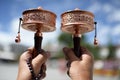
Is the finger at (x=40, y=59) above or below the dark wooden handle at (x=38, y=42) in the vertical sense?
below

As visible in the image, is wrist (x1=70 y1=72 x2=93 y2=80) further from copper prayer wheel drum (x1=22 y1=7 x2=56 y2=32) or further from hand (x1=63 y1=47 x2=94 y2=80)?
copper prayer wheel drum (x1=22 y1=7 x2=56 y2=32)

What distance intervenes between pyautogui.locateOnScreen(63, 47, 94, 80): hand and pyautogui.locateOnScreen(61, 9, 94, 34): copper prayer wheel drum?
2.4 inches

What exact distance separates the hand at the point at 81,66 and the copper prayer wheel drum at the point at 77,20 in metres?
0.06

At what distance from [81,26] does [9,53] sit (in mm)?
16112

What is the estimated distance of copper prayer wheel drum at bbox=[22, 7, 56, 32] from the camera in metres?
0.66

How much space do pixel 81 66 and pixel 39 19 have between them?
13 centimetres

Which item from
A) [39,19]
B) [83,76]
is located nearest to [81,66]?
[83,76]

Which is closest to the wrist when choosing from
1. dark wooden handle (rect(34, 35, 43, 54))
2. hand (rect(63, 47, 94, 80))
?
hand (rect(63, 47, 94, 80))

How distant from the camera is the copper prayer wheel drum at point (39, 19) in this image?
0.66 meters

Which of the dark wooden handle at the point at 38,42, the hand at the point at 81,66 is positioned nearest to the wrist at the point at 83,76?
the hand at the point at 81,66

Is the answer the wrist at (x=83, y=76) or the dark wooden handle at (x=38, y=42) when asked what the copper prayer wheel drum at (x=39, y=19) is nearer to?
the dark wooden handle at (x=38, y=42)

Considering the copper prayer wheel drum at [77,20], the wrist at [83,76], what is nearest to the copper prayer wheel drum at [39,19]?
the copper prayer wheel drum at [77,20]

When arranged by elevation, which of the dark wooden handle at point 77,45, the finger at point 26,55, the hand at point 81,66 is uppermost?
the dark wooden handle at point 77,45

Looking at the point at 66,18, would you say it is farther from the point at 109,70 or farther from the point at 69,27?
the point at 109,70
